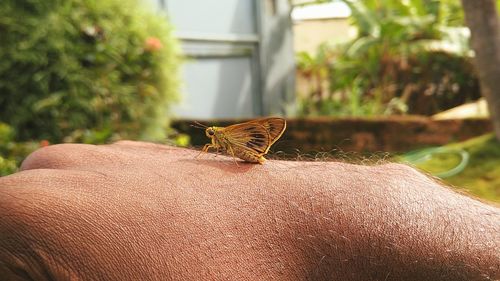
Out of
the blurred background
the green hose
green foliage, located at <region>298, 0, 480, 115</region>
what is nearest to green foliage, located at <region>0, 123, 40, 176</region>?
the blurred background

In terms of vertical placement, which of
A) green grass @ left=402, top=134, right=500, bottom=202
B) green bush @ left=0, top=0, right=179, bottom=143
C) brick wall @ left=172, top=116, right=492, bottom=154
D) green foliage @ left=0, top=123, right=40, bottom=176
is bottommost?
brick wall @ left=172, top=116, right=492, bottom=154

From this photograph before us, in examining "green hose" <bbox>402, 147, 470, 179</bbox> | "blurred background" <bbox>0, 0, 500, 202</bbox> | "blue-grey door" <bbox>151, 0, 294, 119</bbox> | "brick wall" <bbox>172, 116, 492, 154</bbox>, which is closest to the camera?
"green hose" <bbox>402, 147, 470, 179</bbox>

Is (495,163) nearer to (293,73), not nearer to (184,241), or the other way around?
(184,241)

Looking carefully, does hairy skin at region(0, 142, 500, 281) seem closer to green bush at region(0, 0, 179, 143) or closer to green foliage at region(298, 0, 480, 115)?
green bush at region(0, 0, 179, 143)

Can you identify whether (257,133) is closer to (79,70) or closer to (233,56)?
(79,70)

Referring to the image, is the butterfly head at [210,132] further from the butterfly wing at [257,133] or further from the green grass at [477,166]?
the green grass at [477,166]

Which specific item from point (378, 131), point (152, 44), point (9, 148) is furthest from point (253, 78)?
point (9, 148)
